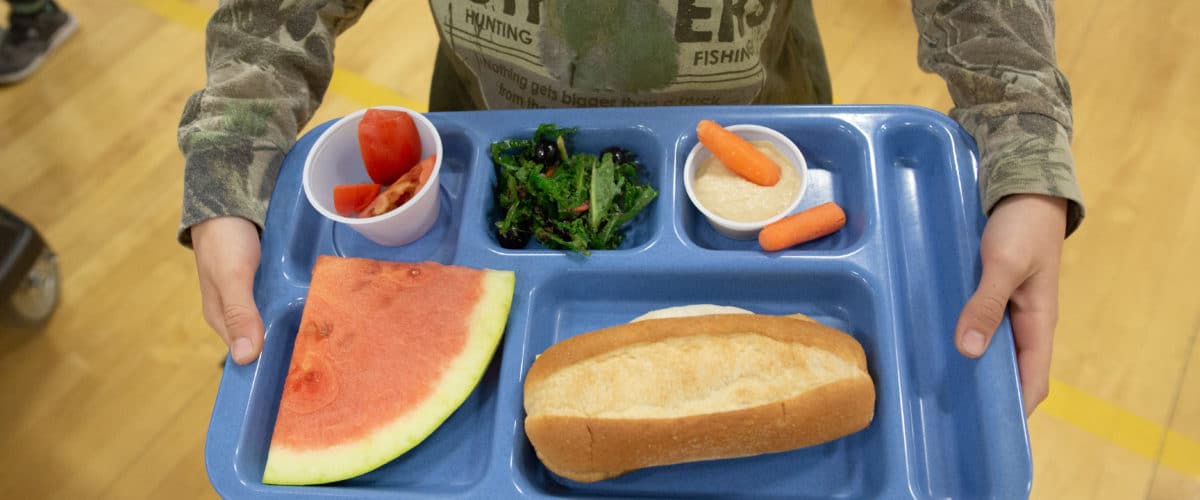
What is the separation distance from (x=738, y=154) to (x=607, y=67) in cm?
28

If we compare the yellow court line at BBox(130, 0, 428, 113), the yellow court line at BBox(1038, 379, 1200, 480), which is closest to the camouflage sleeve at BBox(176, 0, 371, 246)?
the yellow court line at BBox(130, 0, 428, 113)

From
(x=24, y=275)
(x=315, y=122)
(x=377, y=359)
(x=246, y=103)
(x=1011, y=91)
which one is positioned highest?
(x=1011, y=91)

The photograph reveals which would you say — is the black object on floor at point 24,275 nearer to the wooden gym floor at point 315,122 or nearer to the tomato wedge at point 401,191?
the wooden gym floor at point 315,122

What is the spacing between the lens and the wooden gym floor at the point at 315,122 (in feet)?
7.18

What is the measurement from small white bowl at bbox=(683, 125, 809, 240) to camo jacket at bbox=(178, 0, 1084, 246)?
10 cm

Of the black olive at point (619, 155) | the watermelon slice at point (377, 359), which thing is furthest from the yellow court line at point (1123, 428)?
the watermelon slice at point (377, 359)

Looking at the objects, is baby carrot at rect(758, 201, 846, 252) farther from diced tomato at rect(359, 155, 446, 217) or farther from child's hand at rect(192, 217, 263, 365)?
child's hand at rect(192, 217, 263, 365)

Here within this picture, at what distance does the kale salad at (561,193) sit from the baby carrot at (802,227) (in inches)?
8.7

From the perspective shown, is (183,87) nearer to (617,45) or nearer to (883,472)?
(617,45)

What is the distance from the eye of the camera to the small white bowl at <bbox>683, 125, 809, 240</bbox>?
1297 millimetres

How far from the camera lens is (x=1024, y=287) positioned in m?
1.14

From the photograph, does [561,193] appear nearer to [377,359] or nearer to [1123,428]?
[377,359]

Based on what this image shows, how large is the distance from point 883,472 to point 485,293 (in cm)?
66

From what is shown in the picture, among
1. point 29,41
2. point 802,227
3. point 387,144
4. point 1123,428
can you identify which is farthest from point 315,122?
point 1123,428
